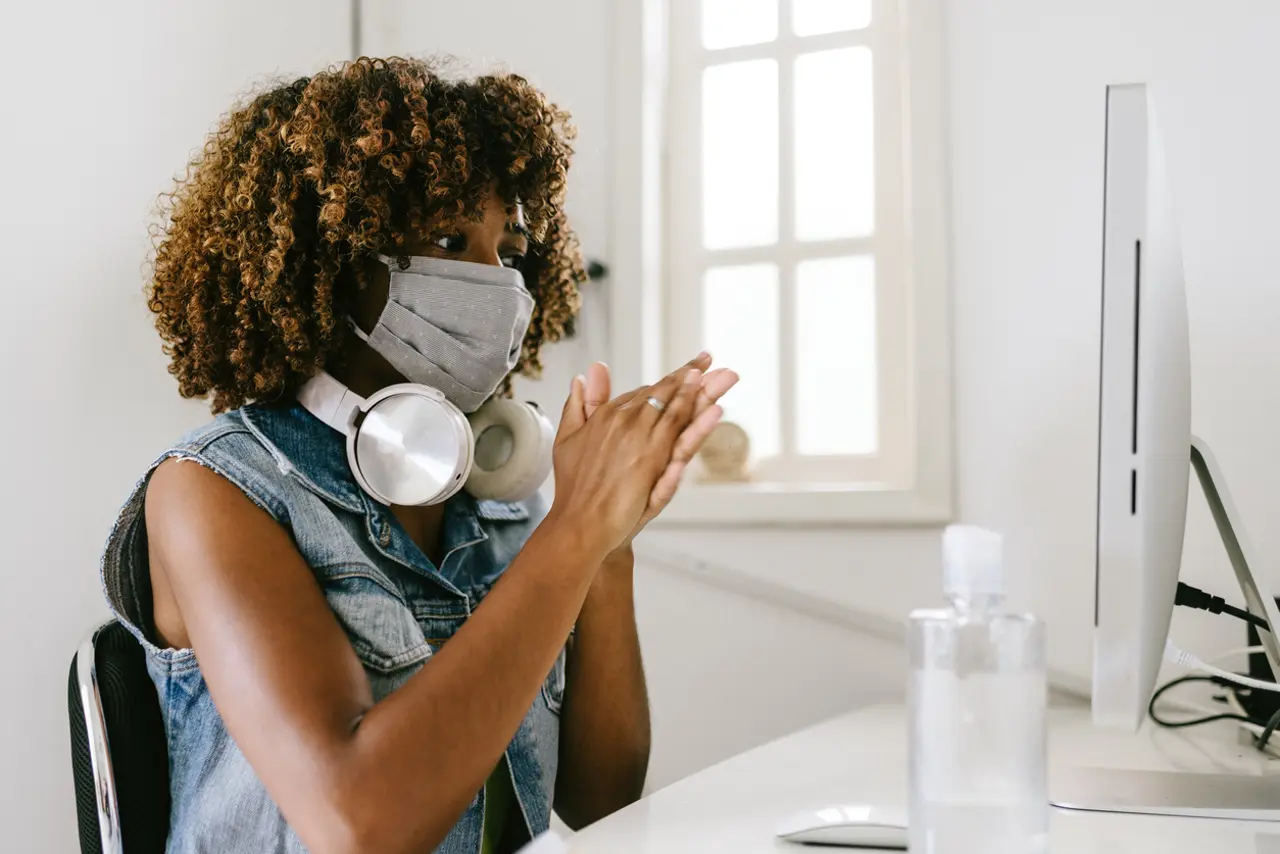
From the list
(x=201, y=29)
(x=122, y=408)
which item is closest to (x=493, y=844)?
(x=122, y=408)

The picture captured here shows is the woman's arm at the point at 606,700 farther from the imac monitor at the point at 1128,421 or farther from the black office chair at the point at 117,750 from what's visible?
the imac monitor at the point at 1128,421

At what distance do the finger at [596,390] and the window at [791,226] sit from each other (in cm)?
69

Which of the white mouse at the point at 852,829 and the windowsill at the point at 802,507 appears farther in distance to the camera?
the windowsill at the point at 802,507

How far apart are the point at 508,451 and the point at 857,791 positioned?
515 millimetres

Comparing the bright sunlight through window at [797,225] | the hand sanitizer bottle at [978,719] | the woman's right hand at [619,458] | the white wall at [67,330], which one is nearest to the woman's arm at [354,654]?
the woman's right hand at [619,458]

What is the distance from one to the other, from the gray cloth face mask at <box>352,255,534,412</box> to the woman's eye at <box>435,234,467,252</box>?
0.02m

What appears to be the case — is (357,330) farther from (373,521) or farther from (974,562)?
(974,562)

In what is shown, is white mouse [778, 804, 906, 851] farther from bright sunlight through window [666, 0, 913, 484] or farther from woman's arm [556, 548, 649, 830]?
bright sunlight through window [666, 0, 913, 484]

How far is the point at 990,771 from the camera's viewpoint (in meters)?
0.55

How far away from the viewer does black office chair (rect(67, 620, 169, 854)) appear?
2.95 ft

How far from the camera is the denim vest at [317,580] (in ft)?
3.04

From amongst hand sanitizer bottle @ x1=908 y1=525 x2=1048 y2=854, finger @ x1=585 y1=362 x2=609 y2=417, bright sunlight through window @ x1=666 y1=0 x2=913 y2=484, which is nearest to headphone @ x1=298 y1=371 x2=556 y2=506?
finger @ x1=585 y1=362 x2=609 y2=417

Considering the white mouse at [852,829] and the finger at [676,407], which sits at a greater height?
the finger at [676,407]

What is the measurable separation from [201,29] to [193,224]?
32.9 inches
